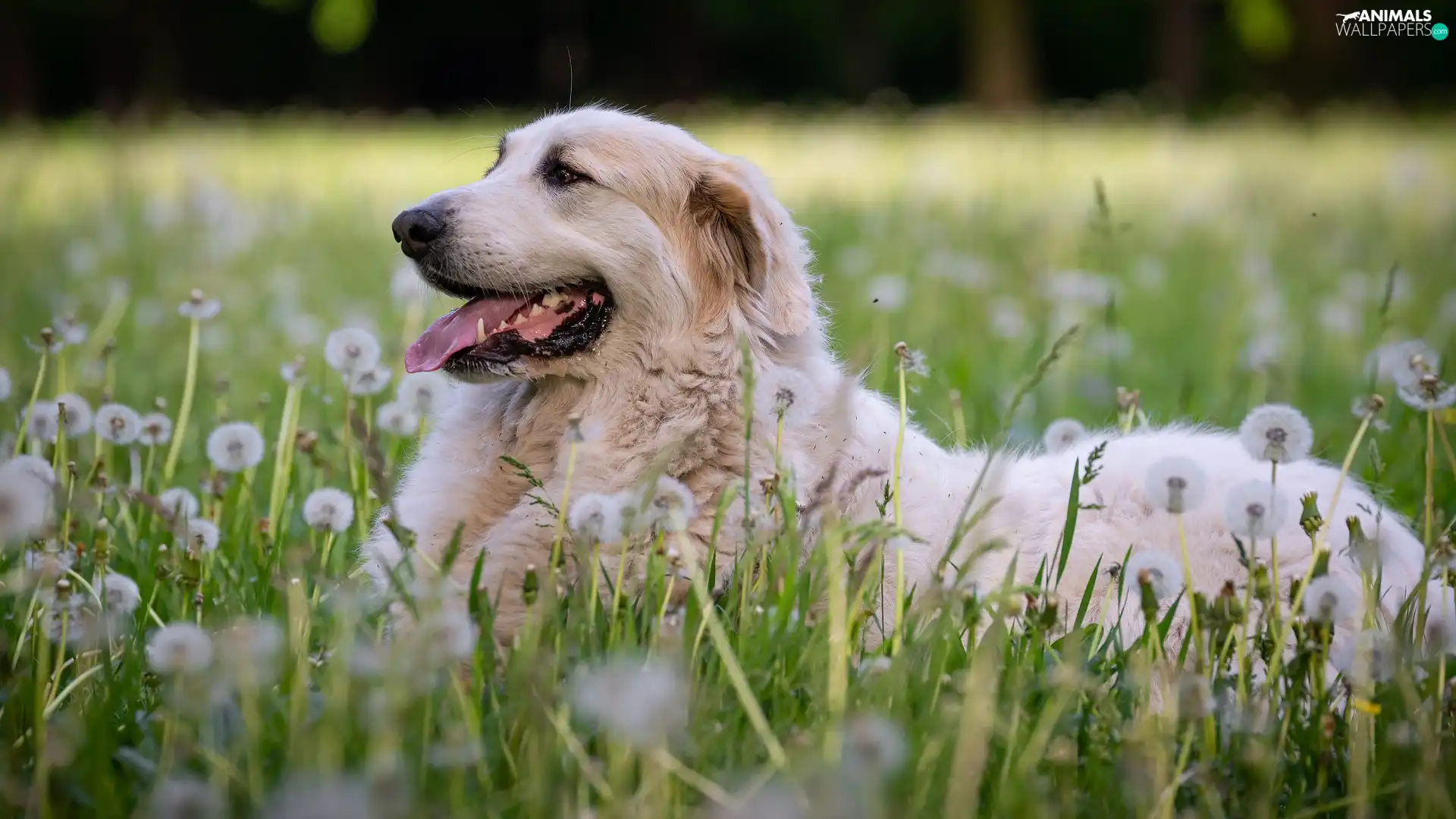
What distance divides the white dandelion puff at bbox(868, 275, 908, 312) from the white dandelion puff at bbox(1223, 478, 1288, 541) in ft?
3.97

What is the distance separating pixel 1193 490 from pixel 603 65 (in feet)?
134

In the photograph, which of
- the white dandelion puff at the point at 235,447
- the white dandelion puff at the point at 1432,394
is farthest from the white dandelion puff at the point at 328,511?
the white dandelion puff at the point at 1432,394

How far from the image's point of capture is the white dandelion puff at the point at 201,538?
2.81 meters

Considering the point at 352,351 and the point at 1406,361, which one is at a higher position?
the point at 352,351

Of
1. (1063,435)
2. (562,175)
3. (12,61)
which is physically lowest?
(1063,435)

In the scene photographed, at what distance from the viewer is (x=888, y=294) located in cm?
474

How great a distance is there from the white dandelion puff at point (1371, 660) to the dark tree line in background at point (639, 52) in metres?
29.4

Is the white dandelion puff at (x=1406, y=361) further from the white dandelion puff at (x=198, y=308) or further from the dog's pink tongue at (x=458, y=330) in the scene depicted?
the white dandelion puff at (x=198, y=308)

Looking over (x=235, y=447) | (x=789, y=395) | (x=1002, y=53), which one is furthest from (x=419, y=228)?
(x=1002, y=53)

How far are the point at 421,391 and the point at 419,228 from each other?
0.45 meters

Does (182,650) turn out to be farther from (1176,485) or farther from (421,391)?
(1176,485)

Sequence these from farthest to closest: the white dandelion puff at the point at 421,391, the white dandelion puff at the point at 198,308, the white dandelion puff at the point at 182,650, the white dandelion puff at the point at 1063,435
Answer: the white dandelion puff at the point at 1063,435
the white dandelion puff at the point at 421,391
the white dandelion puff at the point at 198,308
the white dandelion puff at the point at 182,650

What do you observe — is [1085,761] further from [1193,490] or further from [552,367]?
[552,367]

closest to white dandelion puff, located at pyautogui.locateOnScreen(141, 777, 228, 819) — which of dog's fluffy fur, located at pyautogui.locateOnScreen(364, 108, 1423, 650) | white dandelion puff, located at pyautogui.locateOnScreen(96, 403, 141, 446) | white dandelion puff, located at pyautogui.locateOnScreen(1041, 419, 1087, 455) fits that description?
dog's fluffy fur, located at pyautogui.locateOnScreen(364, 108, 1423, 650)
